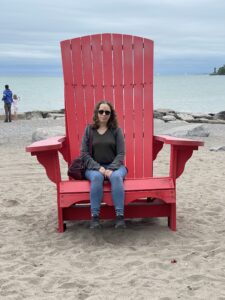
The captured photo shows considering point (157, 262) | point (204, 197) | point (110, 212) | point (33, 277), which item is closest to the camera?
point (33, 277)

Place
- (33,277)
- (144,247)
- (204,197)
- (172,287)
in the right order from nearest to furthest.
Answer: (172,287) → (33,277) → (144,247) → (204,197)

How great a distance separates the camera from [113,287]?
2.84m

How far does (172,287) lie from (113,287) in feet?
1.13

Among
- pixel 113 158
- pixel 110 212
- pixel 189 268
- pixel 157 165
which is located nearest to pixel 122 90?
pixel 113 158

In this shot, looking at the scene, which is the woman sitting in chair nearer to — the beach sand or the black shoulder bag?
the black shoulder bag

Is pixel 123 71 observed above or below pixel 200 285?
above

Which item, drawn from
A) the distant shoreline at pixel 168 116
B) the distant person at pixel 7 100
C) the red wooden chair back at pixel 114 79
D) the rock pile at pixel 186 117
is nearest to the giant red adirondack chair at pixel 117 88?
the red wooden chair back at pixel 114 79

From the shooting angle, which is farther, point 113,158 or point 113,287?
point 113,158

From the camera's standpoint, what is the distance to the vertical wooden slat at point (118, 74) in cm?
471

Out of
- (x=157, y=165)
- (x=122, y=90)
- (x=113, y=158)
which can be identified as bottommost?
(x=157, y=165)

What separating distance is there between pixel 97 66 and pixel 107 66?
3.9 inches

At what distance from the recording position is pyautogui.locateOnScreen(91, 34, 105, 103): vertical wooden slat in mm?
4684

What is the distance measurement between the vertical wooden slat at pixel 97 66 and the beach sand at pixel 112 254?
1.23 meters

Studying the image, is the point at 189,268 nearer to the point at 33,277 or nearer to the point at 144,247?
the point at 144,247
